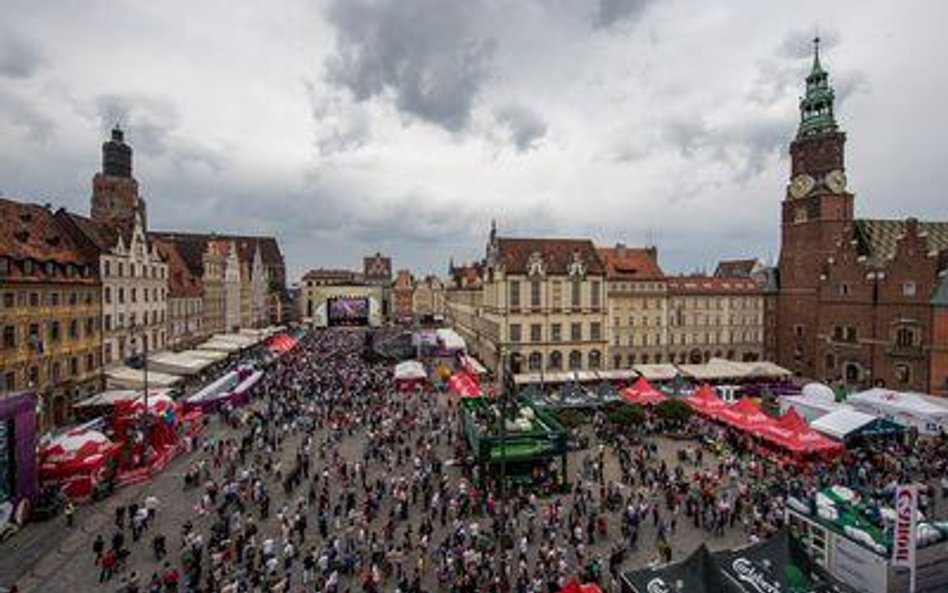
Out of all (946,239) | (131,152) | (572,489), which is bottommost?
(572,489)

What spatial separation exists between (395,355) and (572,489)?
42.7m

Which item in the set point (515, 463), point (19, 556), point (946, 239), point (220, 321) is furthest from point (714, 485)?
point (220, 321)

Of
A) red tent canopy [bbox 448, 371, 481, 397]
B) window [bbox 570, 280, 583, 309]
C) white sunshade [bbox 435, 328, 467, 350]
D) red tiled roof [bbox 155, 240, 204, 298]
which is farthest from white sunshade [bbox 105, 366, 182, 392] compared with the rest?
window [bbox 570, 280, 583, 309]

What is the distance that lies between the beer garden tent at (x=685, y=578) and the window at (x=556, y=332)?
42585mm

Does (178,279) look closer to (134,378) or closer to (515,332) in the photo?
(134,378)

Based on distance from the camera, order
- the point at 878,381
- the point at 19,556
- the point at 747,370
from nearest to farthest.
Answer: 1. the point at 19,556
2. the point at 878,381
3. the point at 747,370

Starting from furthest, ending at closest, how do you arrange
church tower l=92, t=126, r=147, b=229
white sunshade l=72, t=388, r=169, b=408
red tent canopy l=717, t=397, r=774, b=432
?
church tower l=92, t=126, r=147, b=229
white sunshade l=72, t=388, r=169, b=408
red tent canopy l=717, t=397, r=774, b=432

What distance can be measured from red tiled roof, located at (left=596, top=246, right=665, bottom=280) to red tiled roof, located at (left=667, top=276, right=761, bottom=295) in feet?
7.93

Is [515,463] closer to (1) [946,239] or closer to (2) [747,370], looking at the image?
(2) [747,370]

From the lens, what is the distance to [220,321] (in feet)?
262

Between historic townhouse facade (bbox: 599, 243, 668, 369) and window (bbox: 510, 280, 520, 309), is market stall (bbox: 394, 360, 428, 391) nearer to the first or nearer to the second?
window (bbox: 510, 280, 520, 309)

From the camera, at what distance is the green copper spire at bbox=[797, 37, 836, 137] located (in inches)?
2126

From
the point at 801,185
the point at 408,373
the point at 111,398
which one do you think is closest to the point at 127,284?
the point at 111,398

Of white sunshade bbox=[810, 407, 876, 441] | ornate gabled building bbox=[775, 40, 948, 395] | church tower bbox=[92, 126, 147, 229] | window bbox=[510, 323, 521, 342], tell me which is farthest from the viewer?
church tower bbox=[92, 126, 147, 229]
